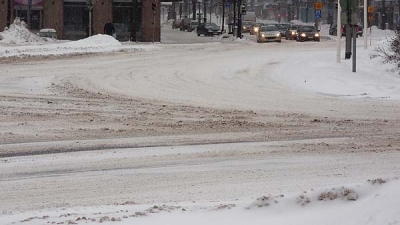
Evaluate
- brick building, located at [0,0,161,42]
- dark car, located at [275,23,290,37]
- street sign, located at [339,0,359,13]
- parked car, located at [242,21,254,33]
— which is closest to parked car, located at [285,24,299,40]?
dark car, located at [275,23,290,37]

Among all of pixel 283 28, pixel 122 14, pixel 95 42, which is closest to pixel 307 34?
pixel 283 28

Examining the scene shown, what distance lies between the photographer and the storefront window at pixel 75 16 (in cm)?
6606

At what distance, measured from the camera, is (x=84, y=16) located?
66.4 metres

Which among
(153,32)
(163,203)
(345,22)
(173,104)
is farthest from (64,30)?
(163,203)

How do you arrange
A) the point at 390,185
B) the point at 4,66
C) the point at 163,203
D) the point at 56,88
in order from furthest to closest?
the point at 4,66 < the point at 56,88 < the point at 163,203 < the point at 390,185

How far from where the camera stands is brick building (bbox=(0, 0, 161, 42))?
216 ft

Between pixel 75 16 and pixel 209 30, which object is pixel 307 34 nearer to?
pixel 209 30

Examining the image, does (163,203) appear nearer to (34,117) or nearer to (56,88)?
(34,117)

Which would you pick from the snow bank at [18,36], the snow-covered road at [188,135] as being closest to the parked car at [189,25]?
the snow bank at [18,36]

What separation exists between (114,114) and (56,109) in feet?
5.42

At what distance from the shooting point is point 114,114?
59.3 feet

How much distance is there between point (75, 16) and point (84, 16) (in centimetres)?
72

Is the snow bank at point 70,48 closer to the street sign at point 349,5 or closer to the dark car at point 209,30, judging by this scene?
the street sign at point 349,5

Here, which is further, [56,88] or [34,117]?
[56,88]
